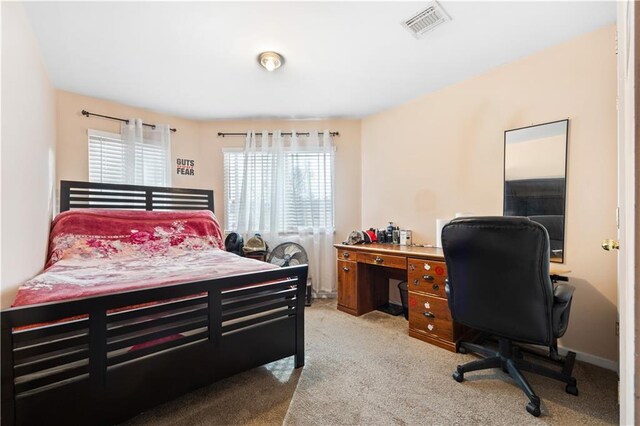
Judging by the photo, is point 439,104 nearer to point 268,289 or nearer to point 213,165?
point 268,289

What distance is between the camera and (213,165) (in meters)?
4.04

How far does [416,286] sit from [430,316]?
0.27 m

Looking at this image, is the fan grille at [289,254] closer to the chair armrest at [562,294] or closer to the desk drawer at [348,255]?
the desk drawer at [348,255]

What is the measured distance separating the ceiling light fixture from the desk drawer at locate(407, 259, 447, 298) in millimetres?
2126

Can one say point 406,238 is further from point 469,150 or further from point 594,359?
point 594,359

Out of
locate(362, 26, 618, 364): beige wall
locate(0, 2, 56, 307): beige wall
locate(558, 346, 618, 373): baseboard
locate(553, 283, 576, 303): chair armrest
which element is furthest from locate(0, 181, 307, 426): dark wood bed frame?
locate(558, 346, 618, 373): baseboard

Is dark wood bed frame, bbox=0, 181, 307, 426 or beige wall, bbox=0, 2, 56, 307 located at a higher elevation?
beige wall, bbox=0, 2, 56, 307

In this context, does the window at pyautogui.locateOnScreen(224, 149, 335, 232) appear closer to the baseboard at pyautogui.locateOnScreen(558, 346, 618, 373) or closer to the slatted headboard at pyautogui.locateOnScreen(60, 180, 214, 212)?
the slatted headboard at pyautogui.locateOnScreen(60, 180, 214, 212)

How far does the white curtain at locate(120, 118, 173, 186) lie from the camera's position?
3.42 meters

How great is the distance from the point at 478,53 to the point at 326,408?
2907 millimetres

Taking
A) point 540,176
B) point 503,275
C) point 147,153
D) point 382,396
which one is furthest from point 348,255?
point 147,153

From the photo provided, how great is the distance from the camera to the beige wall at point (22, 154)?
4.87 feet

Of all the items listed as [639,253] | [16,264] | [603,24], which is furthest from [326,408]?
[603,24]

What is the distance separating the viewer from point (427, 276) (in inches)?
94.7
